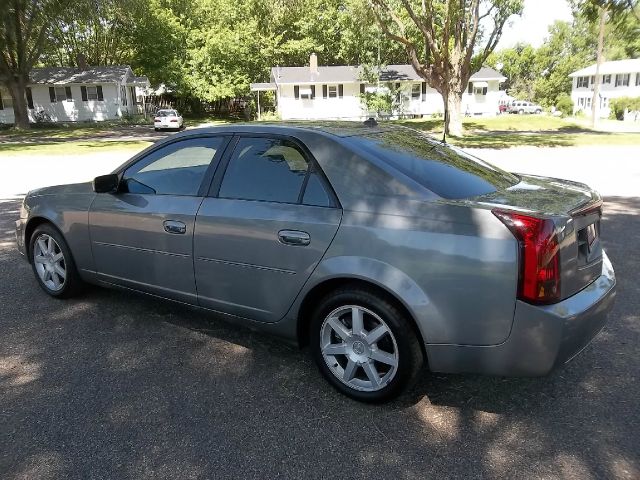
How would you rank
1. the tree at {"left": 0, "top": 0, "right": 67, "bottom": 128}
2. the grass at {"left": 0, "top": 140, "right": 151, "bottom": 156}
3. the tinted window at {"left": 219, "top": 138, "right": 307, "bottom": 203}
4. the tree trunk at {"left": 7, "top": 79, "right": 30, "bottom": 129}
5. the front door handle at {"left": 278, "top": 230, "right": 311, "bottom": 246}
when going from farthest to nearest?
the tree trunk at {"left": 7, "top": 79, "right": 30, "bottom": 129} → the tree at {"left": 0, "top": 0, "right": 67, "bottom": 128} → the grass at {"left": 0, "top": 140, "right": 151, "bottom": 156} → the tinted window at {"left": 219, "top": 138, "right": 307, "bottom": 203} → the front door handle at {"left": 278, "top": 230, "right": 311, "bottom": 246}

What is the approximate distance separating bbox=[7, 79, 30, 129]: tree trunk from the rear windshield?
133 feet

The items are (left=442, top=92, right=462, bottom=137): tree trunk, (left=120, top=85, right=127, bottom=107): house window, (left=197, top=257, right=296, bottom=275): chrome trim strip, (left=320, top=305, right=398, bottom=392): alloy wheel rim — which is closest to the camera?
(left=320, top=305, right=398, bottom=392): alloy wheel rim

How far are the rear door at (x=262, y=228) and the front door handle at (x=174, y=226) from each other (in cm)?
14

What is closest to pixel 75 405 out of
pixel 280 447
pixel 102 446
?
pixel 102 446

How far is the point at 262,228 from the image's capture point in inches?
133

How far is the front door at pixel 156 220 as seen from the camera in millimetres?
3828

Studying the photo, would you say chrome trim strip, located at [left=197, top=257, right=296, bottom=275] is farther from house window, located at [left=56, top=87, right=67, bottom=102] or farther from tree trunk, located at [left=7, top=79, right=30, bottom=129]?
house window, located at [left=56, top=87, right=67, bottom=102]

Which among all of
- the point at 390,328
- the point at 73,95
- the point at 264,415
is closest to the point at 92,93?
the point at 73,95

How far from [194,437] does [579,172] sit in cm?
1266

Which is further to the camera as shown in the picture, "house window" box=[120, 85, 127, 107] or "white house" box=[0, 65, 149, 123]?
"house window" box=[120, 85, 127, 107]

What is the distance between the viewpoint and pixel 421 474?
2604mm

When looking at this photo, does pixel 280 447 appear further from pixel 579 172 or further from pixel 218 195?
pixel 579 172

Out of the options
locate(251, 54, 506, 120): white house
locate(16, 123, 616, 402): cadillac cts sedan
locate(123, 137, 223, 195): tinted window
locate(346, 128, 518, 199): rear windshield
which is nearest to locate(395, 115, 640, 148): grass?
locate(251, 54, 506, 120): white house

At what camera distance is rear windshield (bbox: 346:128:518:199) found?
324 cm
